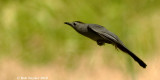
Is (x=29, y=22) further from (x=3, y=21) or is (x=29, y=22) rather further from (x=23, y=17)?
(x=3, y=21)

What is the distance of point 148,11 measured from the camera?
231cm

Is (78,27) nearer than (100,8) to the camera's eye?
Yes

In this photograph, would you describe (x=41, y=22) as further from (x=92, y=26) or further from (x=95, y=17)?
(x=92, y=26)

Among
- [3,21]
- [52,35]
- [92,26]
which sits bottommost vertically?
[92,26]

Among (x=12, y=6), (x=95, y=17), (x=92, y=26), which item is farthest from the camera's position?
(x=12, y=6)

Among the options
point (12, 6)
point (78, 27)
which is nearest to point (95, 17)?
point (12, 6)

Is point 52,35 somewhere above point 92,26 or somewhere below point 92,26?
above

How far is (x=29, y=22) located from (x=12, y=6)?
0.22 m

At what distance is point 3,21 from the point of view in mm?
2336

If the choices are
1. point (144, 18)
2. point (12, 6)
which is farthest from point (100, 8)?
point (12, 6)

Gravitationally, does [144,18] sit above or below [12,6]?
below

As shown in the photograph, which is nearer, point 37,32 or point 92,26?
point 92,26

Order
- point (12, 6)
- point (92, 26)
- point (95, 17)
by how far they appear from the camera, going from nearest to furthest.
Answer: point (92, 26) → point (95, 17) → point (12, 6)

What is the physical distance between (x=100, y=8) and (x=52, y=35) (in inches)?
18.4
